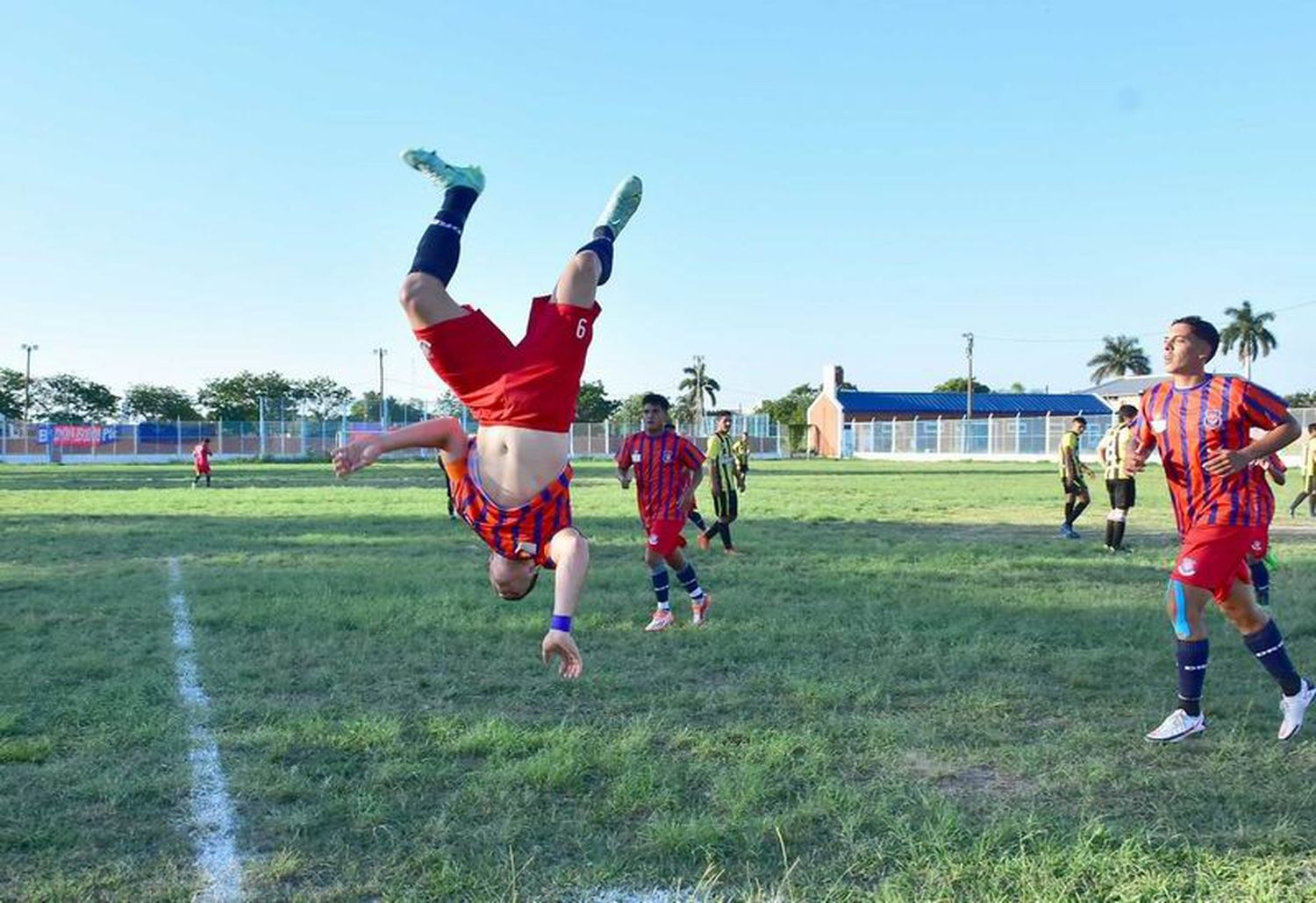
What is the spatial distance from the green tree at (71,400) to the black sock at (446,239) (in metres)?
96.0

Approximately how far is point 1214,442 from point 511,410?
3.77m

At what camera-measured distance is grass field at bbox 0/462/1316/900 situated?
3.94m

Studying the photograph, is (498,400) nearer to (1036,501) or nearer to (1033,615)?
(1033,615)

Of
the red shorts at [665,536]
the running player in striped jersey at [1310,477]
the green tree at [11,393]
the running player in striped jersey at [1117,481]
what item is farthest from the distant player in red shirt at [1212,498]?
the green tree at [11,393]

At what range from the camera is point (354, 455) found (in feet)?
14.7

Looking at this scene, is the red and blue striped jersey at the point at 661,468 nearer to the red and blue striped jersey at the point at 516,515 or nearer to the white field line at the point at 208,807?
A: the white field line at the point at 208,807

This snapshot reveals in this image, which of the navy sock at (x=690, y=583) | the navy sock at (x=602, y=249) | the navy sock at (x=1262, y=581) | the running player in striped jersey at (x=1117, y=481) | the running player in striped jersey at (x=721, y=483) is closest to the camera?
the navy sock at (x=602, y=249)

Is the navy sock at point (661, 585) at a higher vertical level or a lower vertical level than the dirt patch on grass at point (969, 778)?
higher

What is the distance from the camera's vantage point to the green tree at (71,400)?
89.5 m

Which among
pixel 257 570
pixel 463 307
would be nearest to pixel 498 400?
pixel 463 307

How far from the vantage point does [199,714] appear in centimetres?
610

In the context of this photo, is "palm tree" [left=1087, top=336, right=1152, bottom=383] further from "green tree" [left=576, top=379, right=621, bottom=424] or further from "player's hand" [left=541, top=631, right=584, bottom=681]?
"player's hand" [left=541, top=631, right=584, bottom=681]

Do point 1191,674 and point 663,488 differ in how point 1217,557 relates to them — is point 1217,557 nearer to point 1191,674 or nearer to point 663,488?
point 1191,674

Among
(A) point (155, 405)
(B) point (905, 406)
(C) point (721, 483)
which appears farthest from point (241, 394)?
(C) point (721, 483)
